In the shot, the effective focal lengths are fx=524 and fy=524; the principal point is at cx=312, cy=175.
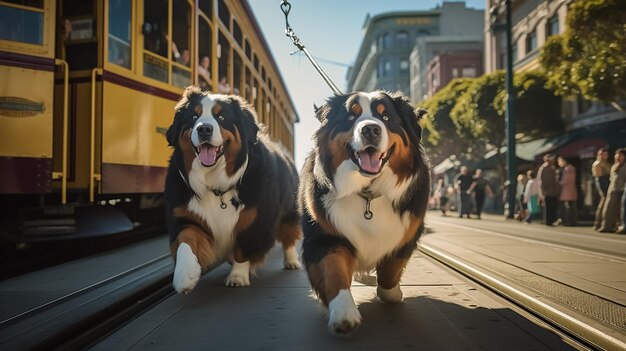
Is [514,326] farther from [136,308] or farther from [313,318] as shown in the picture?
[136,308]

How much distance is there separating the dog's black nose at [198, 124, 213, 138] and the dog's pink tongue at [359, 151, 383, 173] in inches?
50.4

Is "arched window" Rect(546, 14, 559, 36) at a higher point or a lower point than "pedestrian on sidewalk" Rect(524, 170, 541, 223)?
higher

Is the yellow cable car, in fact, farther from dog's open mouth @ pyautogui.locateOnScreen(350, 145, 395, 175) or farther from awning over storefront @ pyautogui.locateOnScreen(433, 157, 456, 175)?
awning over storefront @ pyautogui.locateOnScreen(433, 157, 456, 175)

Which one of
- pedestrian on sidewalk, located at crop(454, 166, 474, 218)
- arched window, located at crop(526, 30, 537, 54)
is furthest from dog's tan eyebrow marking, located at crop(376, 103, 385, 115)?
arched window, located at crop(526, 30, 537, 54)

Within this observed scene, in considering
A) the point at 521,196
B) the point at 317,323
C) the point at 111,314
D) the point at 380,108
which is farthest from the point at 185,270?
the point at 521,196

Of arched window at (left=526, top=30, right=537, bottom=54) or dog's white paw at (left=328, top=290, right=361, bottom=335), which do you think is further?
arched window at (left=526, top=30, right=537, bottom=54)

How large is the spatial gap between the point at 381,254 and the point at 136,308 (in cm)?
177

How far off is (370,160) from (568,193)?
11709 mm

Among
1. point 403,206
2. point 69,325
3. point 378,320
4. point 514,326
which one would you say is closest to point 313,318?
point 378,320

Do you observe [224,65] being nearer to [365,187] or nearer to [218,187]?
[218,187]

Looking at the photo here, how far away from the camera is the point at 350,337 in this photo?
2.88 m

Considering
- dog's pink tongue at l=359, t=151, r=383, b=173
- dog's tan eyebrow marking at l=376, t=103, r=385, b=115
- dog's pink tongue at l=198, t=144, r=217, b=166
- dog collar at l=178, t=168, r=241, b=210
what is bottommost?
dog collar at l=178, t=168, r=241, b=210

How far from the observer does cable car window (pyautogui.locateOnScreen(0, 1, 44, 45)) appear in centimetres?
543

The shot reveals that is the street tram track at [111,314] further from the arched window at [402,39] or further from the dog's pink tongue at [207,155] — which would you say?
the arched window at [402,39]
